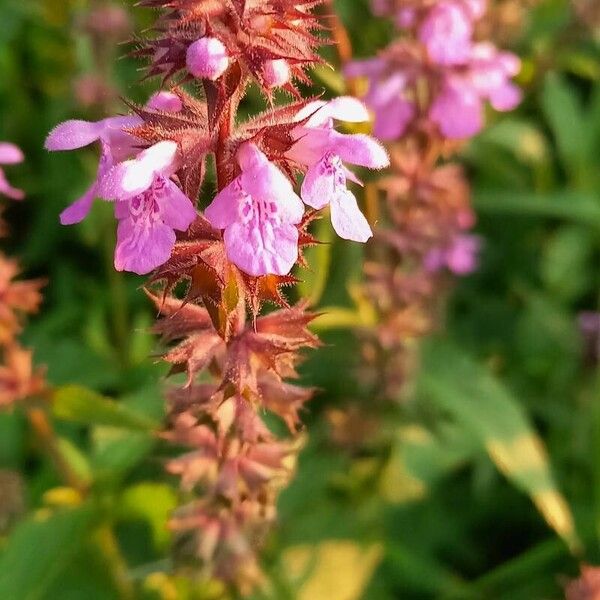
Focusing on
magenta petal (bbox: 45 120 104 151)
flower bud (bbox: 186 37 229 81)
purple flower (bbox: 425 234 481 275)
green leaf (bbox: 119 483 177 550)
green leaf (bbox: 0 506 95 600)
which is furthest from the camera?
purple flower (bbox: 425 234 481 275)

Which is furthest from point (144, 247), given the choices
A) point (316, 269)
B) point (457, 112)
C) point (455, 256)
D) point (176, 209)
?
point (455, 256)

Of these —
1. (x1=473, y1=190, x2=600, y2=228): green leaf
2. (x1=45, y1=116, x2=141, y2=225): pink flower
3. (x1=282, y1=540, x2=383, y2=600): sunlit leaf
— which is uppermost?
(x1=45, y1=116, x2=141, y2=225): pink flower

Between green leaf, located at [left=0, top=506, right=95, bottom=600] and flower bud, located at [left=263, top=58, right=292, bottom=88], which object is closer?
flower bud, located at [left=263, top=58, right=292, bottom=88]

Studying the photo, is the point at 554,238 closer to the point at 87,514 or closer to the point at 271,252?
the point at 87,514

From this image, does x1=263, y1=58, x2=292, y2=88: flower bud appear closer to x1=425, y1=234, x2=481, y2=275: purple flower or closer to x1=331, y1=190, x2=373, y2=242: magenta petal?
x1=331, y1=190, x2=373, y2=242: magenta petal

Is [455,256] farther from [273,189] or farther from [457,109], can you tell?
[273,189]

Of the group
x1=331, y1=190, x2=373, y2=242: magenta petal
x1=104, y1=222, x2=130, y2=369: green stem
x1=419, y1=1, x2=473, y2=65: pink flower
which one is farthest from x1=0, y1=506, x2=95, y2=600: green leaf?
x1=419, y1=1, x2=473, y2=65: pink flower

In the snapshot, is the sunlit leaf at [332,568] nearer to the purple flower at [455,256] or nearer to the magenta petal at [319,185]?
the purple flower at [455,256]
